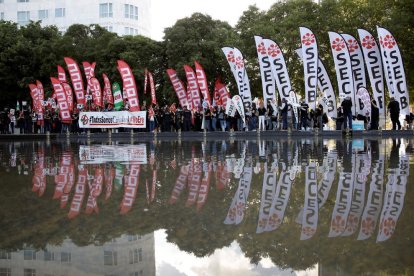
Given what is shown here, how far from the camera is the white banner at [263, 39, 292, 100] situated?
1321 inches

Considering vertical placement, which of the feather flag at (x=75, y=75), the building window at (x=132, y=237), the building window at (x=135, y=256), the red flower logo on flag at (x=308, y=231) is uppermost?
the feather flag at (x=75, y=75)

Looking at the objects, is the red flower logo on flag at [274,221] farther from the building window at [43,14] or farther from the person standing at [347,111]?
the building window at [43,14]

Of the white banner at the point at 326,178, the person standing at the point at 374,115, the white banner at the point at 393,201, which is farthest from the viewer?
the person standing at the point at 374,115

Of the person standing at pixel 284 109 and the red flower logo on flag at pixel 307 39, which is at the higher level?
the red flower logo on flag at pixel 307 39

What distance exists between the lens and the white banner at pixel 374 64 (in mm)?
32094

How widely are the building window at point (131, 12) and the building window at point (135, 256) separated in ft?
292

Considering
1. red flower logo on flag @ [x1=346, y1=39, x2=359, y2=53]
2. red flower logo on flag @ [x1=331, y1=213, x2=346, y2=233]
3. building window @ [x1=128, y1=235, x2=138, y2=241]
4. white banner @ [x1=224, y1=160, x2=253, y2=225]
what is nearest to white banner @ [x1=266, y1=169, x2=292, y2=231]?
white banner @ [x1=224, y1=160, x2=253, y2=225]

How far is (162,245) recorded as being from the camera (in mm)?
5914

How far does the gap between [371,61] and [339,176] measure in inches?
903

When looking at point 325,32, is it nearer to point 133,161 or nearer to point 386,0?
point 386,0

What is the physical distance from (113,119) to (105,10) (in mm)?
56428

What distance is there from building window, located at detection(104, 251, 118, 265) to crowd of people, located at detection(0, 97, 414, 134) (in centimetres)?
2660

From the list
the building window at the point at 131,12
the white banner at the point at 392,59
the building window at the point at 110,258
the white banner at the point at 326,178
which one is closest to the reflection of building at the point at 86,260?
the building window at the point at 110,258

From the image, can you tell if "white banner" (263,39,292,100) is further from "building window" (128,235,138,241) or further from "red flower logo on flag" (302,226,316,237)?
"building window" (128,235,138,241)
